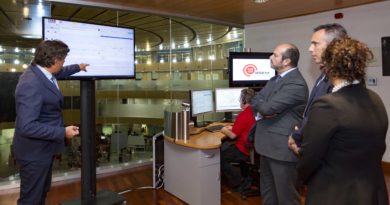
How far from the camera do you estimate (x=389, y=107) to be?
3.85 metres

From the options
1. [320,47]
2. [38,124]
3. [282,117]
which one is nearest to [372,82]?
[282,117]

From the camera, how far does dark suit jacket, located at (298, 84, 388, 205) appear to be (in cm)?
118

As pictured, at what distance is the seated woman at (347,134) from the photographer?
3.88ft

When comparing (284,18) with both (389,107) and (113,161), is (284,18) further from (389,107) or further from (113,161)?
(113,161)

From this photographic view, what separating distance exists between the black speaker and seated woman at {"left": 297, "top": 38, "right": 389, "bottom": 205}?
10.2 feet

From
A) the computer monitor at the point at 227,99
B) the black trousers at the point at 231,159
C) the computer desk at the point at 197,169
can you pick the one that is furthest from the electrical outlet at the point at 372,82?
the computer desk at the point at 197,169

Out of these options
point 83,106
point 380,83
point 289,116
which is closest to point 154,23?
point 83,106

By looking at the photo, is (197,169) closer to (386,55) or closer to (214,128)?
(214,128)

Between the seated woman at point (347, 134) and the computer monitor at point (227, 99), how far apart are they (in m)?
2.54

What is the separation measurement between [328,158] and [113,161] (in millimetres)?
3514

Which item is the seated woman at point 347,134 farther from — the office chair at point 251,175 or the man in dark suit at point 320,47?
the office chair at point 251,175

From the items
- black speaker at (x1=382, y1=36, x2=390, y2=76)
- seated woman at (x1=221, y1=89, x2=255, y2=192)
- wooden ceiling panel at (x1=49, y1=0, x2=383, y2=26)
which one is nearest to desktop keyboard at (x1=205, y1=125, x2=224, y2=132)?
seated woman at (x1=221, y1=89, x2=255, y2=192)

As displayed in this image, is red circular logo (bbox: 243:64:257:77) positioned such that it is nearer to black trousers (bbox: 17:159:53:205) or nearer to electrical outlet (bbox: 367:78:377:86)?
electrical outlet (bbox: 367:78:377:86)

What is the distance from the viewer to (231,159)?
3256mm
